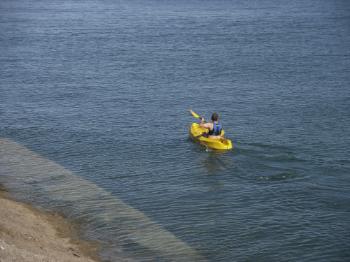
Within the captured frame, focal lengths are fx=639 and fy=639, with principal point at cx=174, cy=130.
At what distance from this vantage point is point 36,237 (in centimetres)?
2145

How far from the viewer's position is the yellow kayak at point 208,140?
32000 millimetres

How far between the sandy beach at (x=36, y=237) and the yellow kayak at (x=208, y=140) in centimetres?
999

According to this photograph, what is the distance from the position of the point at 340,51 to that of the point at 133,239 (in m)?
40.9

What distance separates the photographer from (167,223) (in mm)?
24797

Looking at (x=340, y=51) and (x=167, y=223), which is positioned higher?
(x=340, y=51)

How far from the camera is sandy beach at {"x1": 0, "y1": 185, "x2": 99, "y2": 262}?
60.7 ft

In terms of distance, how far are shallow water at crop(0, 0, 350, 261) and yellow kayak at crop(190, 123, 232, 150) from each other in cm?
40

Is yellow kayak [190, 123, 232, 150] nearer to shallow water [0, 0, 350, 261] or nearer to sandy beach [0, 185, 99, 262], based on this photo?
shallow water [0, 0, 350, 261]

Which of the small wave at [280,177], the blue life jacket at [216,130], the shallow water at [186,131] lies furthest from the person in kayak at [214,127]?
the small wave at [280,177]

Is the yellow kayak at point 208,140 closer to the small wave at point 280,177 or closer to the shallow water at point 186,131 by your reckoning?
the shallow water at point 186,131

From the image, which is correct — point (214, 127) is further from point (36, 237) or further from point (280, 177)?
point (36, 237)

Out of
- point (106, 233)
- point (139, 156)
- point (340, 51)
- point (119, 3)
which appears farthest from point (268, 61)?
point (119, 3)

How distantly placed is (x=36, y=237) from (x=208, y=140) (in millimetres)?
13114

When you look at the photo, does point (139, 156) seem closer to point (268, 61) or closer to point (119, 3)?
point (268, 61)
